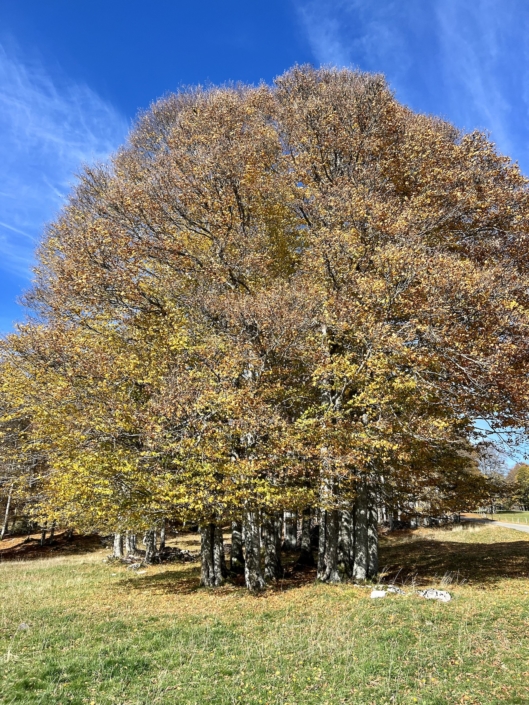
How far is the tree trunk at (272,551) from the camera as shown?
1662 cm

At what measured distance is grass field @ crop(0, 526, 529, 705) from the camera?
645 centimetres

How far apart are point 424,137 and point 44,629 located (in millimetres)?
20090

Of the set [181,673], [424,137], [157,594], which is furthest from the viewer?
[424,137]

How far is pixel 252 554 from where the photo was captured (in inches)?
561

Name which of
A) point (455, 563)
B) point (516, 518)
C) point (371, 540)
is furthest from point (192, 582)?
point (516, 518)

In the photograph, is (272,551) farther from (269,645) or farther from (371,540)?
(269,645)

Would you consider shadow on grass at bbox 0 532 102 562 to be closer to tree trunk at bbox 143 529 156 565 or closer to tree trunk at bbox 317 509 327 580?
tree trunk at bbox 143 529 156 565

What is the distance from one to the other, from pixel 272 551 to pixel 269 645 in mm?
8821

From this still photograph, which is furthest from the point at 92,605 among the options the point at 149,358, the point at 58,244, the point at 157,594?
the point at 58,244

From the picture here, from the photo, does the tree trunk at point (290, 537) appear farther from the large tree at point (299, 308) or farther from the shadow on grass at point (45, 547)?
the shadow on grass at point (45, 547)

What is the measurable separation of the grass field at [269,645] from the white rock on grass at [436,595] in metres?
0.42

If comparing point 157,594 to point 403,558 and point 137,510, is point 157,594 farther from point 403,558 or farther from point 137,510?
point 403,558

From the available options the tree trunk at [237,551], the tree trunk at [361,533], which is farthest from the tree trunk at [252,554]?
the tree trunk at [237,551]

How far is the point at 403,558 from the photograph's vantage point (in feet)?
67.5
